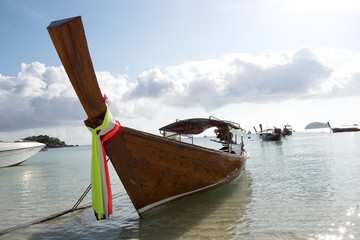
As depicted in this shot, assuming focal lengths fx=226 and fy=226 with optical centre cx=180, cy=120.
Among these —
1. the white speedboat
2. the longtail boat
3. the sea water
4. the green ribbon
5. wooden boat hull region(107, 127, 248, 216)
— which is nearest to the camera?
the longtail boat

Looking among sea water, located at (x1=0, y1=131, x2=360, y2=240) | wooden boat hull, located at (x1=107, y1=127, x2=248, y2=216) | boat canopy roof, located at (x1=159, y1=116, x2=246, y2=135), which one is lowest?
sea water, located at (x1=0, y1=131, x2=360, y2=240)

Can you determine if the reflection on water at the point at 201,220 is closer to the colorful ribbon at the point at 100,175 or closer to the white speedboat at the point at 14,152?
the colorful ribbon at the point at 100,175

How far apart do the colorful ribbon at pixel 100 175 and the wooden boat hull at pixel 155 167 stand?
414mm

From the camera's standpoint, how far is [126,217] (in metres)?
5.50

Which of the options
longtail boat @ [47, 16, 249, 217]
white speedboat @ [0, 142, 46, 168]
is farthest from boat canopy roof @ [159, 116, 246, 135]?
white speedboat @ [0, 142, 46, 168]

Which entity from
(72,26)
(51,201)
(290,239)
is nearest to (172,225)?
(290,239)

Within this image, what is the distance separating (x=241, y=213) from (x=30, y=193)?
8.52 metres

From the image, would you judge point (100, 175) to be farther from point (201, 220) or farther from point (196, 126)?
point (196, 126)

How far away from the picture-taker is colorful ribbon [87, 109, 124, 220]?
3742 mm

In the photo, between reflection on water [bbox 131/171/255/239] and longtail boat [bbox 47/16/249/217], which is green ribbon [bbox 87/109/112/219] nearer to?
longtail boat [bbox 47/16/249/217]

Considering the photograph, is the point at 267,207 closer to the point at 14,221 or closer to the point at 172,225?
the point at 172,225

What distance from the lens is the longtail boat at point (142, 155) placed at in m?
3.11

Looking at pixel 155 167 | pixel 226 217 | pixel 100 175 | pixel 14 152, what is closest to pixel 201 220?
pixel 226 217

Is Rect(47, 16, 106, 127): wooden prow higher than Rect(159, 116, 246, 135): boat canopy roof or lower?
higher
